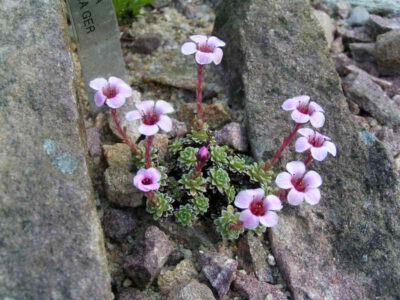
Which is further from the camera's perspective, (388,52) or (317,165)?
(388,52)

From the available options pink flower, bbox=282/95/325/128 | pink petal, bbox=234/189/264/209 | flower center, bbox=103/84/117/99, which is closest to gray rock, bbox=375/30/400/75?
pink flower, bbox=282/95/325/128

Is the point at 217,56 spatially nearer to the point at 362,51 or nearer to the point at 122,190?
the point at 122,190

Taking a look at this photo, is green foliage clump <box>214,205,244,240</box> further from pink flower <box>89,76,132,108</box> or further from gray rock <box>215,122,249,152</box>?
pink flower <box>89,76,132,108</box>

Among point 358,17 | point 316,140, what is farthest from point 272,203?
point 358,17

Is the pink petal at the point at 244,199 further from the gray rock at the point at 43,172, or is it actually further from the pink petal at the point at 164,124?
the gray rock at the point at 43,172

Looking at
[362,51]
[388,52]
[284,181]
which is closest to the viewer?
[284,181]

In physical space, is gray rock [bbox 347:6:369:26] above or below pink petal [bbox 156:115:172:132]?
below
